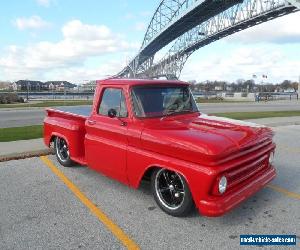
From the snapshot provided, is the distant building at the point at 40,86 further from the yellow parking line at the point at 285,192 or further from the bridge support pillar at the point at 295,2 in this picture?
the yellow parking line at the point at 285,192

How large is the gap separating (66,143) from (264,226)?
4080 mm

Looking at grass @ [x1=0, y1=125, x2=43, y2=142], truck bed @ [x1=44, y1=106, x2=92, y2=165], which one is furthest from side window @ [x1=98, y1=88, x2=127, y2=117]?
grass @ [x1=0, y1=125, x2=43, y2=142]

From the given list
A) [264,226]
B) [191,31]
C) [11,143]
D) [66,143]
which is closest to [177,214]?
[264,226]

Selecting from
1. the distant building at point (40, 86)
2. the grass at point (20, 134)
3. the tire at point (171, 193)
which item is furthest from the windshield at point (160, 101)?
the distant building at point (40, 86)

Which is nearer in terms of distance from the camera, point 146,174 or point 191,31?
point 146,174

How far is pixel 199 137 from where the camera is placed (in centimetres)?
438

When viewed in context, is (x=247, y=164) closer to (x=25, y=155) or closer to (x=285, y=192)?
(x=285, y=192)

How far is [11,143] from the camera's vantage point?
945 centimetres

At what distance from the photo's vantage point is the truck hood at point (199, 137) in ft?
13.7

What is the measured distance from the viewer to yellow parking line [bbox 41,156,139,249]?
4090 millimetres

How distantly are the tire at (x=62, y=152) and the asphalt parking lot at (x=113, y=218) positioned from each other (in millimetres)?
664

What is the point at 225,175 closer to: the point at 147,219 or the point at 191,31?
the point at 147,219

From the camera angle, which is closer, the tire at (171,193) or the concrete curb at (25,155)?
the tire at (171,193)

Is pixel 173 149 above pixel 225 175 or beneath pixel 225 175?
above
